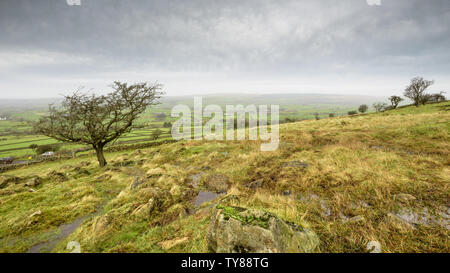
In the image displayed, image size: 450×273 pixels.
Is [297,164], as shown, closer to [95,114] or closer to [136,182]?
[136,182]

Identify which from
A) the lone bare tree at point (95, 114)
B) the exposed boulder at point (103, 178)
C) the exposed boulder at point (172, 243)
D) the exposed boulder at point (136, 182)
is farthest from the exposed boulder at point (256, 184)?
the lone bare tree at point (95, 114)

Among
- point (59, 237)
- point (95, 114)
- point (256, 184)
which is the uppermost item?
point (95, 114)

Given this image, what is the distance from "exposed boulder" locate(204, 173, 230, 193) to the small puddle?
5485 mm

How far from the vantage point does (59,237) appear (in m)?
5.42

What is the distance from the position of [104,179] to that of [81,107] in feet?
23.6

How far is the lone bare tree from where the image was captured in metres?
13.6

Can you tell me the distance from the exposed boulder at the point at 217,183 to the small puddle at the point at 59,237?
5.49 metres

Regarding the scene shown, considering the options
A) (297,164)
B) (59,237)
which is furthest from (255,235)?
(297,164)

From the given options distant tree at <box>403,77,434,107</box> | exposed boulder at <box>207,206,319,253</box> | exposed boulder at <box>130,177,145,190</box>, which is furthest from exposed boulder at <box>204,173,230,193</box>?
distant tree at <box>403,77,434,107</box>

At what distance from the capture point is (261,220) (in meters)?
3.79

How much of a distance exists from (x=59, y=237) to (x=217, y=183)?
6.63 m

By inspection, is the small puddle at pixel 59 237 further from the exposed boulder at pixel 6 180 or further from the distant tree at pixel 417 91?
the distant tree at pixel 417 91

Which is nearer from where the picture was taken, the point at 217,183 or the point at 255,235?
the point at 255,235
